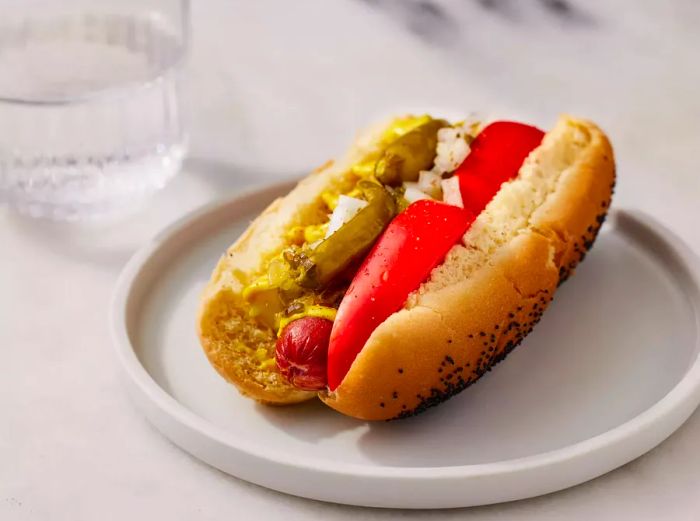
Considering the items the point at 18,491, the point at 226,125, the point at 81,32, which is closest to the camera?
the point at 18,491

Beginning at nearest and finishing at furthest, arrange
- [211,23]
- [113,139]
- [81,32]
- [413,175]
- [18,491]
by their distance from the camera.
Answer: [18,491], [413,175], [113,139], [81,32], [211,23]

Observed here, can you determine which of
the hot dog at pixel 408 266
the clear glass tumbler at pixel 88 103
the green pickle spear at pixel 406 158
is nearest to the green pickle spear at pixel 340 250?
the hot dog at pixel 408 266

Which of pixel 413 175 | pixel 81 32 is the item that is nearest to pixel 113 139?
pixel 81 32

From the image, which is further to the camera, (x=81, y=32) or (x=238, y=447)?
(x=81, y=32)

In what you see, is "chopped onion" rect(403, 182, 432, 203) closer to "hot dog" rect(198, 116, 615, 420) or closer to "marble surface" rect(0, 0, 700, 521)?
"hot dog" rect(198, 116, 615, 420)

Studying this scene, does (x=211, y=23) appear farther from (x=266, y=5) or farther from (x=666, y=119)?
(x=666, y=119)

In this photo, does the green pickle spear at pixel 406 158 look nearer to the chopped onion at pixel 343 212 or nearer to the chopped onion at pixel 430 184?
the chopped onion at pixel 430 184

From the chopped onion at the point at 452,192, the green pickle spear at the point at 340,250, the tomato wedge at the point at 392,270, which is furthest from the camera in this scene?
the chopped onion at the point at 452,192

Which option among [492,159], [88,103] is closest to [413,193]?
[492,159]
